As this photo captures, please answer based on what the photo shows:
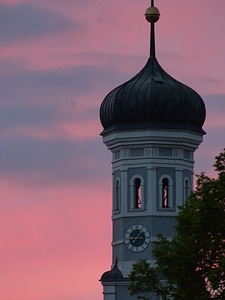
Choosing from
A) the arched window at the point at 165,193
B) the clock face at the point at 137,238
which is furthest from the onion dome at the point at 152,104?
the clock face at the point at 137,238

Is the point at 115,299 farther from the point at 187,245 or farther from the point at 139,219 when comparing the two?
the point at 187,245

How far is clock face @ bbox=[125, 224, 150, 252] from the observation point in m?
112

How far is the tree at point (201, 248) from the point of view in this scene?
7775 centimetres

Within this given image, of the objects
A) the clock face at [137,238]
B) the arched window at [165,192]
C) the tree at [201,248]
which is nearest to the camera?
the tree at [201,248]

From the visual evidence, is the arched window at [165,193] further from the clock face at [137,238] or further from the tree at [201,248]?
the tree at [201,248]

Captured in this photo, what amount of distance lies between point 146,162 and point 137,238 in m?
3.65

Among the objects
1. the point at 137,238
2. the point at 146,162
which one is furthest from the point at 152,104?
the point at 137,238

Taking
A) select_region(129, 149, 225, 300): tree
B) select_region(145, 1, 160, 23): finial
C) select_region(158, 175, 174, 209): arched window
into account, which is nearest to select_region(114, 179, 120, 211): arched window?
select_region(158, 175, 174, 209): arched window

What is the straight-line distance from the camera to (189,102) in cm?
11431

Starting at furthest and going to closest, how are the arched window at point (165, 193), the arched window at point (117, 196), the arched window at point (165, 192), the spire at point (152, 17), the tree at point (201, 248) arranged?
the spire at point (152, 17), the arched window at point (117, 196), the arched window at point (165, 193), the arched window at point (165, 192), the tree at point (201, 248)

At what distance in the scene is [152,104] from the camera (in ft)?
372

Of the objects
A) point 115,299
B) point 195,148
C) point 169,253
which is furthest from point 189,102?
point 169,253

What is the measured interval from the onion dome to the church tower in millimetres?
48

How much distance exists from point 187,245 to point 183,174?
34383 millimetres
